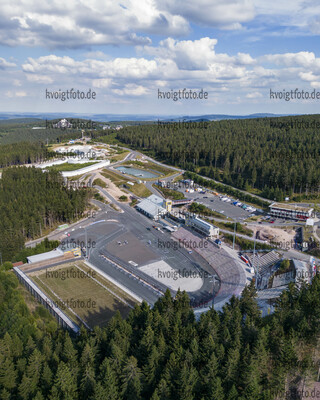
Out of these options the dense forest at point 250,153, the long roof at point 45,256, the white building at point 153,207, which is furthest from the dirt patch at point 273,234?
the long roof at point 45,256

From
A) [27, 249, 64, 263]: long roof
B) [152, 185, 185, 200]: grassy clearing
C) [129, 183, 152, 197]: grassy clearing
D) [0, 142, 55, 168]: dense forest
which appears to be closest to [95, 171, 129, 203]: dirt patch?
[129, 183, 152, 197]: grassy clearing

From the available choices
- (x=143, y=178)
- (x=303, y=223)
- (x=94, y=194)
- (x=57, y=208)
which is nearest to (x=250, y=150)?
(x=143, y=178)

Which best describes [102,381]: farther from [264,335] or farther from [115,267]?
[115,267]

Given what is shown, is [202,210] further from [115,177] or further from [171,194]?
[115,177]

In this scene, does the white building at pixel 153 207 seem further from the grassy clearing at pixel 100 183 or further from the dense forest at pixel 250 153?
the dense forest at pixel 250 153

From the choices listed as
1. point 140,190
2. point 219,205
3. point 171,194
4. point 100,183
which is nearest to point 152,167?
point 100,183

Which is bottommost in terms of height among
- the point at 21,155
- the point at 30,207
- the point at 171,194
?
the point at 171,194

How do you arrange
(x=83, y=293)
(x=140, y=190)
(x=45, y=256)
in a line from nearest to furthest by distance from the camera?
(x=83, y=293) → (x=45, y=256) → (x=140, y=190)
